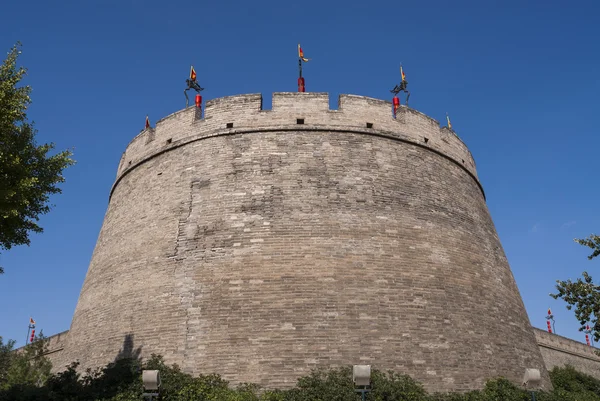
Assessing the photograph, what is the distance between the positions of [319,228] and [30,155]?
220 inches

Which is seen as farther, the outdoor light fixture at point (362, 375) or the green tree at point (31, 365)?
the green tree at point (31, 365)

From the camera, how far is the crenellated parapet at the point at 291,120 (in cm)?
1184

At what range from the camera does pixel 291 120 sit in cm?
1183

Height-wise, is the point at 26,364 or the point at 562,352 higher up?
the point at 562,352

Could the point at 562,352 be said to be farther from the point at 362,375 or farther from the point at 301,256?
the point at 362,375

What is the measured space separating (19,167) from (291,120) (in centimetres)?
579

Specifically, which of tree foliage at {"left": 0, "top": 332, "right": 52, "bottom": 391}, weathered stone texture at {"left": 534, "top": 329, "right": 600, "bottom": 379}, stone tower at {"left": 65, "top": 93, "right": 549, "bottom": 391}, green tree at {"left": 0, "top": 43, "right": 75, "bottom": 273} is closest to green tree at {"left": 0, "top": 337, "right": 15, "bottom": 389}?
tree foliage at {"left": 0, "top": 332, "right": 52, "bottom": 391}

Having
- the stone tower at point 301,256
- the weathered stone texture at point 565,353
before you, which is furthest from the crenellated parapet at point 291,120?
the weathered stone texture at point 565,353

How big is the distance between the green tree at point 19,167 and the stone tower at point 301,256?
2.54 meters

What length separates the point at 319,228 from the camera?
34.0 feet

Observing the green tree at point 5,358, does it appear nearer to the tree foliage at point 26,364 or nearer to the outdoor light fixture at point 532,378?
the tree foliage at point 26,364

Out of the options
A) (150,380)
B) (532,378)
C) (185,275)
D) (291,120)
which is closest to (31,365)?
(185,275)

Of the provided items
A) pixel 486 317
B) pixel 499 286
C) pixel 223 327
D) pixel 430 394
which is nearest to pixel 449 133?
pixel 499 286

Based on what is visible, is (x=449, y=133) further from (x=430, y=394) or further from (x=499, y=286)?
(x=430, y=394)
